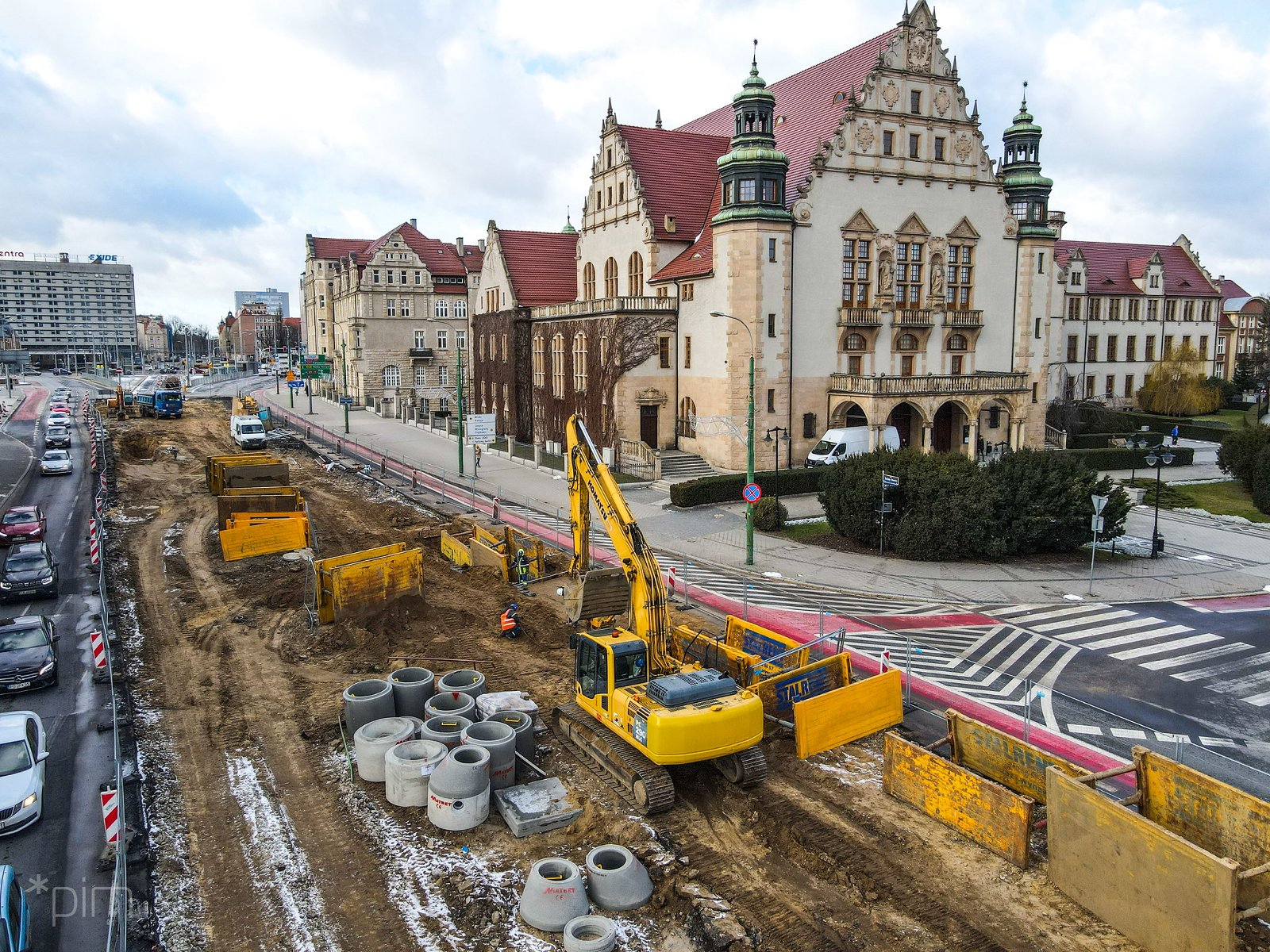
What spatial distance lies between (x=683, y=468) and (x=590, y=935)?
114 ft

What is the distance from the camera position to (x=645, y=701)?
1374 centimetres

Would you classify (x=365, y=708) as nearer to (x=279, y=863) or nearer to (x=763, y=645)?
(x=279, y=863)

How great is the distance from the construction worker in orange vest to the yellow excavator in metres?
5.34

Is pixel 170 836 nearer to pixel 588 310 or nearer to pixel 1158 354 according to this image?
pixel 588 310

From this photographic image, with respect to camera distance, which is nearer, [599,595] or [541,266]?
[599,595]

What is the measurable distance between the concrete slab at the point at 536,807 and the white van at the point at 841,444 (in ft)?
100

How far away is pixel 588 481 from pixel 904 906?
9276 millimetres

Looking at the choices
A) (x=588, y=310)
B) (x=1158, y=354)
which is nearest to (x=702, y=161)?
(x=588, y=310)

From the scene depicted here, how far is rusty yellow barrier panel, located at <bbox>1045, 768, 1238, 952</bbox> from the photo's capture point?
32.6 ft

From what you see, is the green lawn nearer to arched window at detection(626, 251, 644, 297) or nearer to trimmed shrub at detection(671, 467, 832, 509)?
trimmed shrub at detection(671, 467, 832, 509)

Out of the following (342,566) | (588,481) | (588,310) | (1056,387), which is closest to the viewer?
(588,481)

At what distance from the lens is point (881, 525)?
29.9 metres

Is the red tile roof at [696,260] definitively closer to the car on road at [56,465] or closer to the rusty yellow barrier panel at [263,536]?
the rusty yellow barrier panel at [263,536]

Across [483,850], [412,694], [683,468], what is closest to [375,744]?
[412,694]
